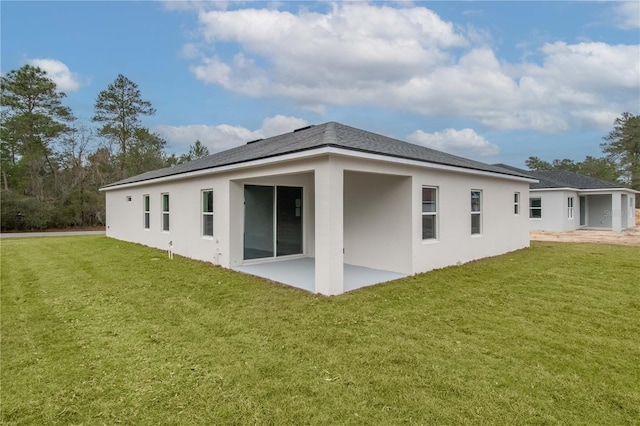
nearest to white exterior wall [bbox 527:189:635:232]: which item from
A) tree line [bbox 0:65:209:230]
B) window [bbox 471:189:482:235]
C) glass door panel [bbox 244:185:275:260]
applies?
window [bbox 471:189:482:235]

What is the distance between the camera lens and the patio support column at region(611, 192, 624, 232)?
21.4 meters

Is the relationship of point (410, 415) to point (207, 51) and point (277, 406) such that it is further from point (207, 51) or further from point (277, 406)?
point (207, 51)

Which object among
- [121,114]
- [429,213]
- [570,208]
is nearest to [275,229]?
[429,213]

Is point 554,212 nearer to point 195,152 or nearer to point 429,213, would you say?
point 429,213

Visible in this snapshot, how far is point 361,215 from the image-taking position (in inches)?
362

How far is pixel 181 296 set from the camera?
6.43 meters

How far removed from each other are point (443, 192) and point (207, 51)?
11883 mm

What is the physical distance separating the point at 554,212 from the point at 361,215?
16.8 metres

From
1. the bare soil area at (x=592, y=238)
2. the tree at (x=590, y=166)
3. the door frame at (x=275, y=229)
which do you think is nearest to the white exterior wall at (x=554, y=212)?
the bare soil area at (x=592, y=238)

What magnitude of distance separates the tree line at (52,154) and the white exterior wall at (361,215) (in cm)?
1790

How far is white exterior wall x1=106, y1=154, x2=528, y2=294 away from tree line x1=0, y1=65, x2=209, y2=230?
58.7 ft

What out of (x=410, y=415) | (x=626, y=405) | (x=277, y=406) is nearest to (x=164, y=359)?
(x=277, y=406)

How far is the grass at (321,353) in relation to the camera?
2.86 m

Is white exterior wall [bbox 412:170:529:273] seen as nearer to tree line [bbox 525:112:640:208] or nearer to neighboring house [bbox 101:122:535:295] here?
neighboring house [bbox 101:122:535:295]
